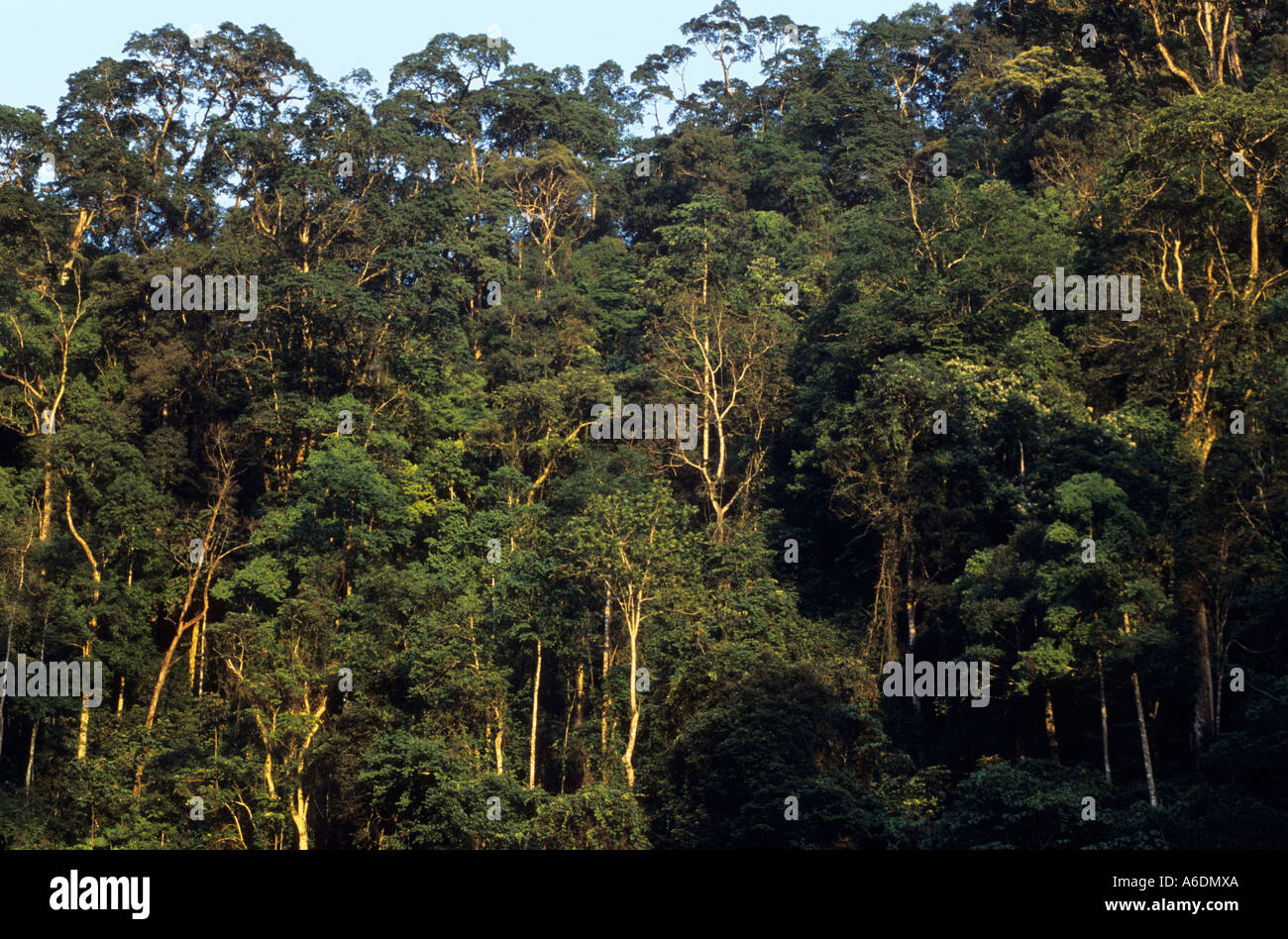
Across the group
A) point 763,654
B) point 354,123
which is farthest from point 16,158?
point 763,654

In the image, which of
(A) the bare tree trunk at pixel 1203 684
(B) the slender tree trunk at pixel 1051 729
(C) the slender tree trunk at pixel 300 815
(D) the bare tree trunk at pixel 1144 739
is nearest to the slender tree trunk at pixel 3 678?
(C) the slender tree trunk at pixel 300 815

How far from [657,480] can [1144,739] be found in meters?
12.9

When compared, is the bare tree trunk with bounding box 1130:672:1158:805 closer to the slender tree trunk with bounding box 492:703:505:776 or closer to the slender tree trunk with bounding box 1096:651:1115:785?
the slender tree trunk with bounding box 1096:651:1115:785

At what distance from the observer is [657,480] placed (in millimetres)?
29219

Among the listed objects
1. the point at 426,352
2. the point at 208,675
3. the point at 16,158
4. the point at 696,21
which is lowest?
the point at 208,675

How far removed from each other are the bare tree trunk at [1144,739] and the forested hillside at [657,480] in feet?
0.23

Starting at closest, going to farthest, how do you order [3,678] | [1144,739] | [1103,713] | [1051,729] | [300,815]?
[1144,739]
[1103,713]
[1051,729]
[300,815]
[3,678]

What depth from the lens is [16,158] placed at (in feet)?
99.5

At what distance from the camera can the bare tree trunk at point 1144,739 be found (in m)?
18.4

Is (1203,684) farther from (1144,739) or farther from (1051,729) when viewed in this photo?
(1051,729)

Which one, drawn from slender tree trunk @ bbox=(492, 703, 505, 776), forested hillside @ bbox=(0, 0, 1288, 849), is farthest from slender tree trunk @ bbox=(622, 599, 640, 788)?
slender tree trunk @ bbox=(492, 703, 505, 776)

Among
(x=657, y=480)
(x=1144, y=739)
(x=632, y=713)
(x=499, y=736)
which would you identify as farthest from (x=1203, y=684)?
(x=657, y=480)

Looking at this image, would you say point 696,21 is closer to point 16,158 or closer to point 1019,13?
point 1019,13

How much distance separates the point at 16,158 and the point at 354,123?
25.4 feet
